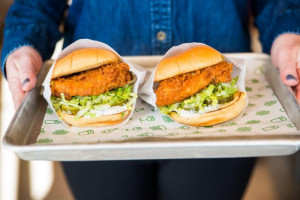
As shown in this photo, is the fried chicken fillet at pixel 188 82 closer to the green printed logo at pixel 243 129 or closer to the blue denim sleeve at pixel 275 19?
the green printed logo at pixel 243 129

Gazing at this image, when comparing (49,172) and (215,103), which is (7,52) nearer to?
(215,103)

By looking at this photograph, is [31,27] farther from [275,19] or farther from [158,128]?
[275,19]

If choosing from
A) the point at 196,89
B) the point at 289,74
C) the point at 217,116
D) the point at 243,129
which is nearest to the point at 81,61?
the point at 196,89

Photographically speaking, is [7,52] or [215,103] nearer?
[215,103]

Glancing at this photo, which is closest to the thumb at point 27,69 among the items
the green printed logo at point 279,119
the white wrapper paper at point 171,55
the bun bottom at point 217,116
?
the white wrapper paper at point 171,55

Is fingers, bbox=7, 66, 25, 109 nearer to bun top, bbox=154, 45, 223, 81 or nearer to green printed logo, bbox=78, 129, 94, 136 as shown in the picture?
green printed logo, bbox=78, 129, 94, 136

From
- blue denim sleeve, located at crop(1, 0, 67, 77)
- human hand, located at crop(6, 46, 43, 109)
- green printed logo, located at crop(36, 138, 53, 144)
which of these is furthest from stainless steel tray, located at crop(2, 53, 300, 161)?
blue denim sleeve, located at crop(1, 0, 67, 77)

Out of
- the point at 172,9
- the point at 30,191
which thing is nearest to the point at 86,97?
the point at 172,9
